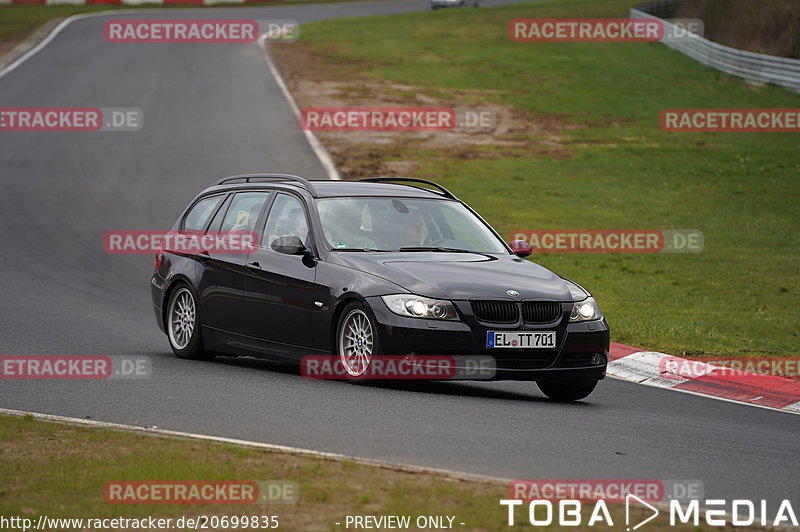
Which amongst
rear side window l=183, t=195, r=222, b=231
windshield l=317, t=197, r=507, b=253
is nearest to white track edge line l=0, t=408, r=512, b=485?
windshield l=317, t=197, r=507, b=253

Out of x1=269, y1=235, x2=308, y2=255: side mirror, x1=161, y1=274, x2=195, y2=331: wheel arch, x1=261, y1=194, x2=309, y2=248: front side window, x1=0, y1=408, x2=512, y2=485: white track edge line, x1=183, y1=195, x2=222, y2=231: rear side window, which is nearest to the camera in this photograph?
x1=0, y1=408, x2=512, y2=485: white track edge line

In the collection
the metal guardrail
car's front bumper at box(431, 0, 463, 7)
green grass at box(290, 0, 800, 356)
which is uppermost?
car's front bumper at box(431, 0, 463, 7)

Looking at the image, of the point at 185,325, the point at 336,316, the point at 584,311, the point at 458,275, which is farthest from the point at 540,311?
the point at 185,325

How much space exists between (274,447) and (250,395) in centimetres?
224

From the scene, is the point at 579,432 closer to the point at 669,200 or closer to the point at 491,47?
the point at 669,200

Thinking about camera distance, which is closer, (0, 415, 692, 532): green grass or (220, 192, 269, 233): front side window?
(0, 415, 692, 532): green grass

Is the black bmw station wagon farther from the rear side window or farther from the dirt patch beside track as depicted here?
the dirt patch beside track

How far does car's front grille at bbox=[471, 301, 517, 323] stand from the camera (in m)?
9.88

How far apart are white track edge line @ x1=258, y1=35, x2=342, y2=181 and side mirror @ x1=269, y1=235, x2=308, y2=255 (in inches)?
279

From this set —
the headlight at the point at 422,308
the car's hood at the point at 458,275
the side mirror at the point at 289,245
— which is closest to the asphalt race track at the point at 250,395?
the headlight at the point at 422,308

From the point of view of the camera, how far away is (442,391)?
33.7 ft

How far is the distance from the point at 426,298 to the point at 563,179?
791 inches

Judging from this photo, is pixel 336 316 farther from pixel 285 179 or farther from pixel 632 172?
pixel 632 172

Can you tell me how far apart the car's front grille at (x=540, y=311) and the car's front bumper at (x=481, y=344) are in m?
0.05
